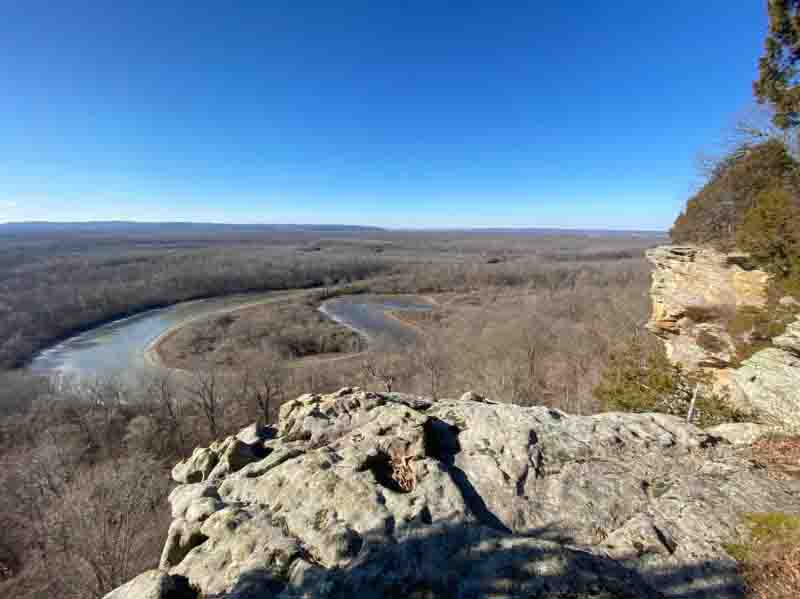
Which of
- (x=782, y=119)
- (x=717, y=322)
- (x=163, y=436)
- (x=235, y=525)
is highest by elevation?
(x=782, y=119)

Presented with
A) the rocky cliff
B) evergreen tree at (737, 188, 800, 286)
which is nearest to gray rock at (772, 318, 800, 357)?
the rocky cliff

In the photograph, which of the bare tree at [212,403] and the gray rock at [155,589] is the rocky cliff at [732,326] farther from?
the bare tree at [212,403]

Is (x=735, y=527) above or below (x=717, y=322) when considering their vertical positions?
below

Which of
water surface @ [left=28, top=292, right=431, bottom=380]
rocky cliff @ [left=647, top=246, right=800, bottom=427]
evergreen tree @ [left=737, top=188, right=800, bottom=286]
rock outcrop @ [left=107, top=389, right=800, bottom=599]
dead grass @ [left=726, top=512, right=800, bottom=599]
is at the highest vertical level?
evergreen tree @ [left=737, top=188, right=800, bottom=286]

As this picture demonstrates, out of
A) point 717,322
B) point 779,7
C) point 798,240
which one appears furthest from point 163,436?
point 779,7

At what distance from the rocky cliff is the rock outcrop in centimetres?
396

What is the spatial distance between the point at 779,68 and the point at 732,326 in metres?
6.91

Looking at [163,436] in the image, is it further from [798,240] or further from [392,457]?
[798,240]

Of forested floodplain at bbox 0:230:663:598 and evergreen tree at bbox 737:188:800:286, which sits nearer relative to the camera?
evergreen tree at bbox 737:188:800:286

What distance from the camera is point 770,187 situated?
10109 millimetres

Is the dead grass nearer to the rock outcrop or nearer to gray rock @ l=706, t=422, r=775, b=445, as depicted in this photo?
the rock outcrop

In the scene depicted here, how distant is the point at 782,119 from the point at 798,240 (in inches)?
125

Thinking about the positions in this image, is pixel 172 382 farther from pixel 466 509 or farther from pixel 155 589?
pixel 466 509

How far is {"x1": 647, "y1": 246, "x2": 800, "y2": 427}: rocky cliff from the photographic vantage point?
30.7ft
